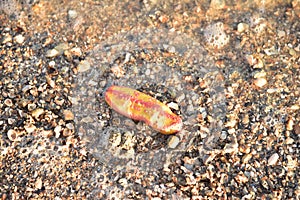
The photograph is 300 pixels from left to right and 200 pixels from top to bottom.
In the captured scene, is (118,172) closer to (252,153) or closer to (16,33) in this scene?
(252,153)

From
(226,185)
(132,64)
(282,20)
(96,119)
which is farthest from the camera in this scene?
(282,20)

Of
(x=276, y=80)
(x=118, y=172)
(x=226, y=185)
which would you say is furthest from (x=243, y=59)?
(x=118, y=172)

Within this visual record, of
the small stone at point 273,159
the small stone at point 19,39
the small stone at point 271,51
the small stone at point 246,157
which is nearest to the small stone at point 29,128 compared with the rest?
the small stone at point 19,39

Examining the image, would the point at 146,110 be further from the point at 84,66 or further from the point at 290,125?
the point at 290,125

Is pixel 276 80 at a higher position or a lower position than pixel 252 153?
higher

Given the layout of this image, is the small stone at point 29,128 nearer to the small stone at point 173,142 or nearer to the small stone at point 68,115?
the small stone at point 68,115
